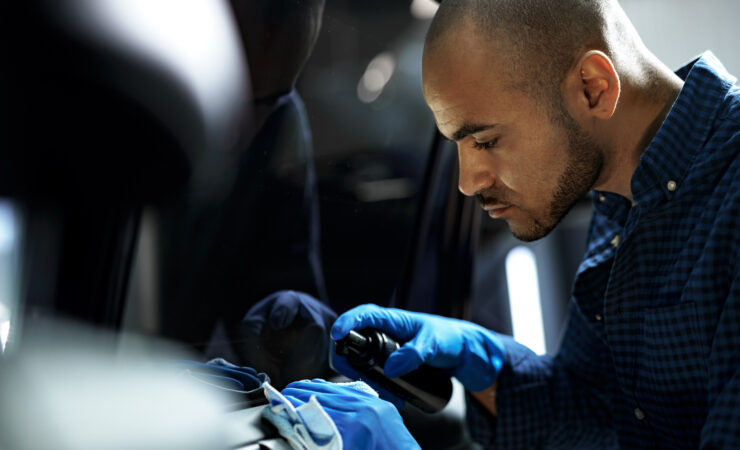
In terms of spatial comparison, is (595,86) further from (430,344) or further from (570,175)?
(430,344)

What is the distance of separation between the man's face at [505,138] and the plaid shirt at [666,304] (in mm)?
138

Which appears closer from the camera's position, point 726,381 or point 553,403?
point 726,381

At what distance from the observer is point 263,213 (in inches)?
38.6

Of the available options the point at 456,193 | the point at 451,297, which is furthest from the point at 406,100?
the point at 451,297

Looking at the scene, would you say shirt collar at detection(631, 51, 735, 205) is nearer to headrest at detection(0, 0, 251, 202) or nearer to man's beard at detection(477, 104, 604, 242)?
man's beard at detection(477, 104, 604, 242)

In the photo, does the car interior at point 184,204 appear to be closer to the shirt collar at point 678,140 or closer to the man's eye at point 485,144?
the man's eye at point 485,144

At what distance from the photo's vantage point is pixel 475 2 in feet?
3.45

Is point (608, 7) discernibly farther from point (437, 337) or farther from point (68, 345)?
point (68, 345)

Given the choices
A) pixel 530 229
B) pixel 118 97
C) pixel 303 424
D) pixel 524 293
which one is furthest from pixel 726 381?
pixel 524 293

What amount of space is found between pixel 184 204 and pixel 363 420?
39 centimetres

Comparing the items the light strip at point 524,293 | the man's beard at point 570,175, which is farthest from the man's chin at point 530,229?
the light strip at point 524,293

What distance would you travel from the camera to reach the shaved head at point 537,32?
1.03 meters

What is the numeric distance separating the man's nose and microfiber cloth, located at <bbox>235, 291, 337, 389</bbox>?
1.21ft

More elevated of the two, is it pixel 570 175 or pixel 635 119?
pixel 635 119
